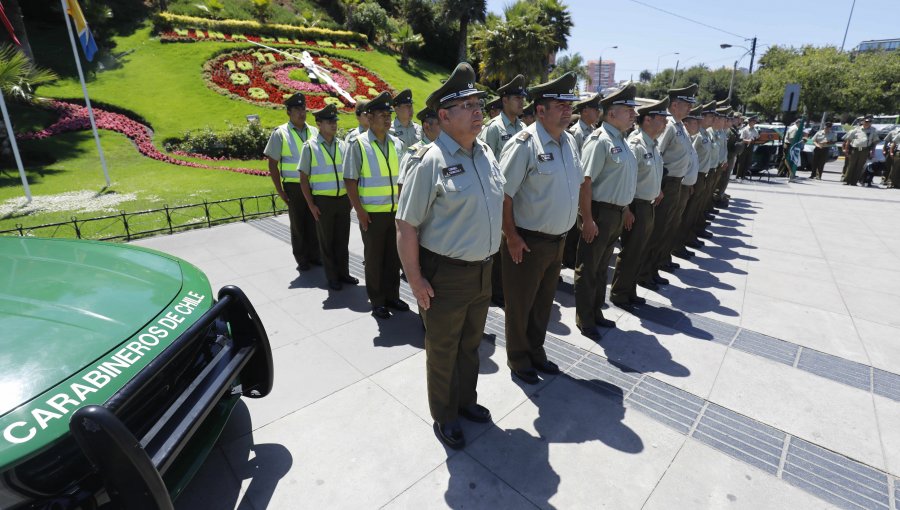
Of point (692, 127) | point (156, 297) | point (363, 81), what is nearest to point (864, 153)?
point (692, 127)

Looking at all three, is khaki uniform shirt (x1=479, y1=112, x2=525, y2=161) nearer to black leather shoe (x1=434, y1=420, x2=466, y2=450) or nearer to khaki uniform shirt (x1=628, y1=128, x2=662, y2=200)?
khaki uniform shirt (x1=628, y1=128, x2=662, y2=200)

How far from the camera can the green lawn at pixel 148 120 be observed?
10.5 metres

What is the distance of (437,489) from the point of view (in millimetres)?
2467

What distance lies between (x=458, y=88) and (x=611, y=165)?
80.1 inches

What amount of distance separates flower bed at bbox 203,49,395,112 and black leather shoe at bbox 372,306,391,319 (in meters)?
17.2

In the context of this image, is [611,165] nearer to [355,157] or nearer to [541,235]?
[541,235]

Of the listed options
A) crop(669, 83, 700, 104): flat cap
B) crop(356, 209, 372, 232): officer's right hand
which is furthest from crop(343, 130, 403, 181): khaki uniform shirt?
crop(669, 83, 700, 104): flat cap

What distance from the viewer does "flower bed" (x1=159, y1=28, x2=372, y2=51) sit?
80.8 ft

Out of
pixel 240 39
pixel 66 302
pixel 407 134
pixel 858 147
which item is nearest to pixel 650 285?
pixel 407 134

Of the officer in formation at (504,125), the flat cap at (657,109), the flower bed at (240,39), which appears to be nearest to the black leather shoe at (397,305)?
the officer in formation at (504,125)

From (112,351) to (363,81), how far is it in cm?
2632

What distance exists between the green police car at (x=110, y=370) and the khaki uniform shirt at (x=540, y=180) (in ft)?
6.35

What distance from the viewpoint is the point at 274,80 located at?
2236 cm

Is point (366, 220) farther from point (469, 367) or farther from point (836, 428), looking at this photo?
point (836, 428)
